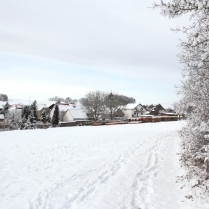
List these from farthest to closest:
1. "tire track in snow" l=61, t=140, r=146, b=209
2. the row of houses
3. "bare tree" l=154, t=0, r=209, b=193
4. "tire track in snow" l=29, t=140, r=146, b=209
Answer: the row of houses, "tire track in snow" l=61, t=140, r=146, b=209, "tire track in snow" l=29, t=140, r=146, b=209, "bare tree" l=154, t=0, r=209, b=193

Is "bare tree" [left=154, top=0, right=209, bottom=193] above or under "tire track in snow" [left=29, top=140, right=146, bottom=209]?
above

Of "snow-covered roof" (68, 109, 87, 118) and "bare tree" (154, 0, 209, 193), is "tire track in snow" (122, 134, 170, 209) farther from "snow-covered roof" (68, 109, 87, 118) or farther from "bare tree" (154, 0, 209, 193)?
"snow-covered roof" (68, 109, 87, 118)

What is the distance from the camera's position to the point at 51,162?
1001 cm

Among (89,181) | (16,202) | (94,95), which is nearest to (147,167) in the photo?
(89,181)

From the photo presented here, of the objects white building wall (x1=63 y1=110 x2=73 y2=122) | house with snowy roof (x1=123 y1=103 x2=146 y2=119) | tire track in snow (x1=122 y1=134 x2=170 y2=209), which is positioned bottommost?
tire track in snow (x1=122 y1=134 x2=170 y2=209)

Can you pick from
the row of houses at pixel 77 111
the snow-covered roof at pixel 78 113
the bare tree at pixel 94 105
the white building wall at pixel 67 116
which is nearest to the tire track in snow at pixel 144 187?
the bare tree at pixel 94 105

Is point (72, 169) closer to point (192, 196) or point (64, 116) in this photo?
point (192, 196)

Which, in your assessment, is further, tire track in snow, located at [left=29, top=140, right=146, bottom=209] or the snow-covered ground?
the snow-covered ground

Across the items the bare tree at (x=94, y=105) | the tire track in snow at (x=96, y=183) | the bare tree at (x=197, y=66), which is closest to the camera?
the bare tree at (x=197, y=66)

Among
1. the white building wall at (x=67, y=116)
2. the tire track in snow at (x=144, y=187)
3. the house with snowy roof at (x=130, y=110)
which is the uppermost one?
the house with snowy roof at (x=130, y=110)

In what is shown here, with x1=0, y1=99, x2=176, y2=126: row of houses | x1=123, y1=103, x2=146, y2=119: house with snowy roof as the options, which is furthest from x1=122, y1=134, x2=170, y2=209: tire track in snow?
x1=123, y1=103, x2=146, y2=119: house with snowy roof

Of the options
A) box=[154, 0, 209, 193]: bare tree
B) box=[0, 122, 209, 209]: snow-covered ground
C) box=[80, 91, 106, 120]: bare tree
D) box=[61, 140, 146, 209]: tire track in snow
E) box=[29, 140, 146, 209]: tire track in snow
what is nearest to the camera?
box=[154, 0, 209, 193]: bare tree

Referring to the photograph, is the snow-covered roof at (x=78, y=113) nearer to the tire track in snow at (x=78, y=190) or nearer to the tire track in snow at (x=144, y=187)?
the tire track in snow at (x=144, y=187)

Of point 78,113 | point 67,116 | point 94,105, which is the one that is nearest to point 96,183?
point 94,105
